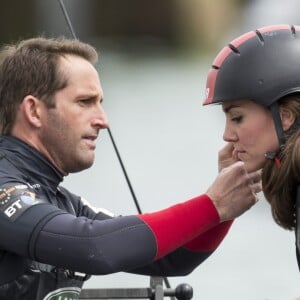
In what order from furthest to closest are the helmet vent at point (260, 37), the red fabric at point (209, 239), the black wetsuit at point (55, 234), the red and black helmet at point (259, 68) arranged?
1. the red fabric at point (209, 239)
2. the helmet vent at point (260, 37)
3. the red and black helmet at point (259, 68)
4. the black wetsuit at point (55, 234)

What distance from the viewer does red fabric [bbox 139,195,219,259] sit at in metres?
4.52

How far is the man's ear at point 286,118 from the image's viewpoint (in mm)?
4562

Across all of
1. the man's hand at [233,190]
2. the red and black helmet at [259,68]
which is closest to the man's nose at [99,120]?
the red and black helmet at [259,68]

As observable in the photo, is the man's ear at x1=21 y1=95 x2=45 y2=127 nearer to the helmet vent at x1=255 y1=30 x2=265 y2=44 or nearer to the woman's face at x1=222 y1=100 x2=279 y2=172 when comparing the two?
the woman's face at x1=222 y1=100 x2=279 y2=172

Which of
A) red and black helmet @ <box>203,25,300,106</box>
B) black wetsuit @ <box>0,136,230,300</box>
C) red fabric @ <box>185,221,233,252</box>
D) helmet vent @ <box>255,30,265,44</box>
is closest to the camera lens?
black wetsuit @ <box>0,136,230,300</box>

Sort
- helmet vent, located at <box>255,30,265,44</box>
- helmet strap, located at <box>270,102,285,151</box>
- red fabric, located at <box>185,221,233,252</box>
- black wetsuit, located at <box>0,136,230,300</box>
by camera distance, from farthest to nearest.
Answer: red fabric, located at <box>185,221,233,252</box>, helmet vent, located at <box>255,30,265,44</box>, helmet strap, located at <box>270,102,285,151</box>, black wetsuit, located at <box>0,136,230,300</box>

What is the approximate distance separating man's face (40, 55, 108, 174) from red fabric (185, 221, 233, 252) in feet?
1.80

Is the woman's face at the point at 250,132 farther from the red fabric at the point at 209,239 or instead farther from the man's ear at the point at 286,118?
the red fabric at the point at 209,239

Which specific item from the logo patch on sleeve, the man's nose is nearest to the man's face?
the man's nose

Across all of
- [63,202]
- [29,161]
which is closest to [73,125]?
[29,161]

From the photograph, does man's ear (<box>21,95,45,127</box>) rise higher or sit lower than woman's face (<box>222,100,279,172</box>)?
higher

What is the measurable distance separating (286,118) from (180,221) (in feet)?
1.59

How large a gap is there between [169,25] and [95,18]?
479 millimetres

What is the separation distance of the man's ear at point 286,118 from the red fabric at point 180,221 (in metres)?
0.35
